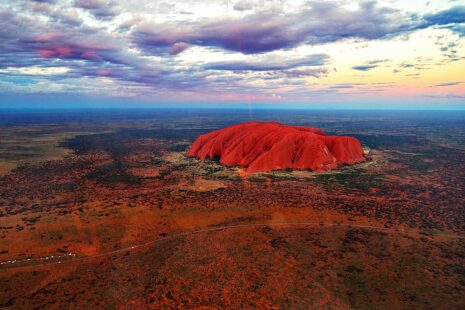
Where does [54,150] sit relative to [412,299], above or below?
above

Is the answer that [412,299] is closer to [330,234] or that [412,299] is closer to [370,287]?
[370,287]

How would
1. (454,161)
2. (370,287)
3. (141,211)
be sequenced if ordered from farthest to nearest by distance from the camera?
1. (454,161)
2. (141,211)
3. (370,287)

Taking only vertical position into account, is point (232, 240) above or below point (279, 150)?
below

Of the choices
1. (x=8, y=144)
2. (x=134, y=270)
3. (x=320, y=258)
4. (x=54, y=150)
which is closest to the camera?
(x=134, y=270)

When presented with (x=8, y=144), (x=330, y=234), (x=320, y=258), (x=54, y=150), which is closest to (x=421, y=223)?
(x=330, y=234)

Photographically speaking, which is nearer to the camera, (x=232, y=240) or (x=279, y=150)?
(x=232, y=240)
